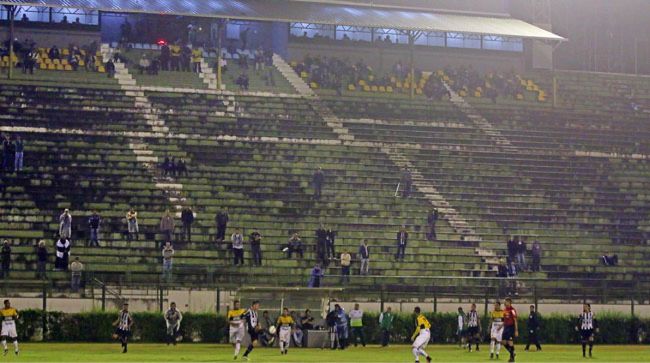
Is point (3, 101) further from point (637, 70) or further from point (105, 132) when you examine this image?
point (637, 70)

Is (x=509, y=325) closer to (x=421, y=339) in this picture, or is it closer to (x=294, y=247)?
(x=421, y=339)

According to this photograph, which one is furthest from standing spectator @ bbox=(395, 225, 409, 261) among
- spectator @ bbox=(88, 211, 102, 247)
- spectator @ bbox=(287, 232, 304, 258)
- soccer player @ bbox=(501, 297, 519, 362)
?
soccer player @ bbox=(501, 297, 519, 362)

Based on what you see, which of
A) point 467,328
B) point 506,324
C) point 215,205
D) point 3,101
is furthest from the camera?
point 3,101

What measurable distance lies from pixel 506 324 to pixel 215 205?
19555 mm

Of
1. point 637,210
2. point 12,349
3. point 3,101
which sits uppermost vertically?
point 3,101

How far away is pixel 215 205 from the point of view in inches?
2411

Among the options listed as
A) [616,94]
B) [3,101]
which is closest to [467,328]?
[3,101]

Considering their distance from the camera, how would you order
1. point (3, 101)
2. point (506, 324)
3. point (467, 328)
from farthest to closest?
point (3, 101) < point (467, 328) < point (506, 324)

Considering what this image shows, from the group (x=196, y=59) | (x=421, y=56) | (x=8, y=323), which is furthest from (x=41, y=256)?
(x=421, y=56)

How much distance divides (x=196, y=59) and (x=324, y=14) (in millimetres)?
7884

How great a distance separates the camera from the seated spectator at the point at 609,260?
62.3 m

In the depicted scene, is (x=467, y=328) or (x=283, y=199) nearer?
(x=467, y=328)

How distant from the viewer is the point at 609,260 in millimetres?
62438

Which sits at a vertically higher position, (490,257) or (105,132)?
(105,132)
